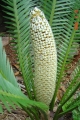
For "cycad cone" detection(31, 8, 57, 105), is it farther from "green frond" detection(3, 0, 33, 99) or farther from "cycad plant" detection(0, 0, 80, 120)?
"green frond" detection(3, 0, 33, 99)

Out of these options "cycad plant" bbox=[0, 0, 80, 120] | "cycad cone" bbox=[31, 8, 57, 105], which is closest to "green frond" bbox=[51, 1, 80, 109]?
"cycad plant" bbox=[0, 0, 80, 120]

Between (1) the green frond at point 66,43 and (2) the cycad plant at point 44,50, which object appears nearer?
(2) the cycad plant at point 44,50

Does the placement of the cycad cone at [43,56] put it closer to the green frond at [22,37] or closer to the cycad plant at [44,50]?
the cycad plant at [44,50]

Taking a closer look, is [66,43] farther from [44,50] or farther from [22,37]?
[44,50]

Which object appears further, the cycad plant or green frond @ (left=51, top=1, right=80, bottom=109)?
green frond @ (left=51, top=1, right=80, bottom=109)

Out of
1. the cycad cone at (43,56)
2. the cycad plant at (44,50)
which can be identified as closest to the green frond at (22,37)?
the cycad plant at (44,50)

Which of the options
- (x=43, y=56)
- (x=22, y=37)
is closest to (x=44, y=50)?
(x=43, y=56)

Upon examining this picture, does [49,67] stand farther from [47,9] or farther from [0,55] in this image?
[47,9]
